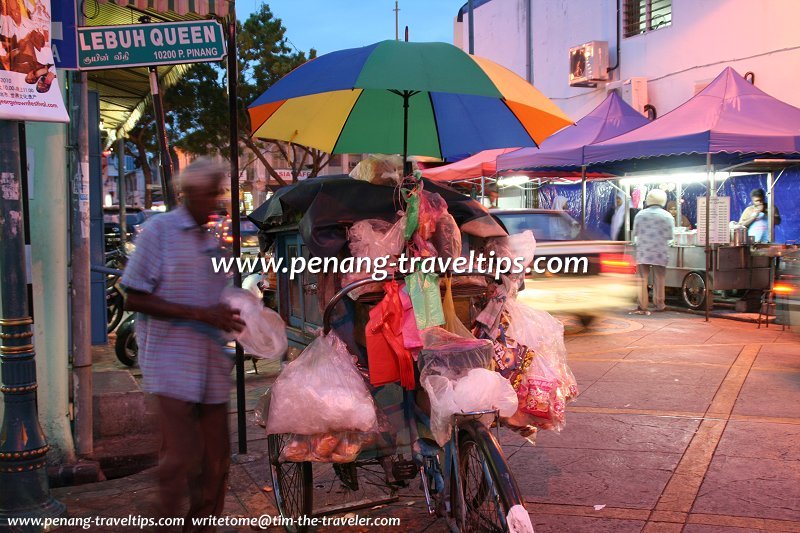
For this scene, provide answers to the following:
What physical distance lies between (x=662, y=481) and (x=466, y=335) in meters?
1.74

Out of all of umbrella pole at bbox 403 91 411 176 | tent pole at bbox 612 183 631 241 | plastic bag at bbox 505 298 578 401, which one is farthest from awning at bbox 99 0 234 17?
tent pole at bbox 612 183 631 241

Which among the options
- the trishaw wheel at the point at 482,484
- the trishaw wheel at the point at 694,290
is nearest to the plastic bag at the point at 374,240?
the trishaw wheel at the point at 482,484

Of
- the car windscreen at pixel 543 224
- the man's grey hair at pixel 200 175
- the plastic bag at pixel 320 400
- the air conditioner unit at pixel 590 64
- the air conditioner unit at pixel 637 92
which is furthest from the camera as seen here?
the air conditioner unit at pixel 590 64

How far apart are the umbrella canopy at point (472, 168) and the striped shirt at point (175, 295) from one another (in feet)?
42.5

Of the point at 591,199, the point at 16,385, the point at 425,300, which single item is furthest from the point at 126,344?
the point at 591,199

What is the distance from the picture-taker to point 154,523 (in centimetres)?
329

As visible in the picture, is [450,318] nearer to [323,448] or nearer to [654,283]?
[323,448]

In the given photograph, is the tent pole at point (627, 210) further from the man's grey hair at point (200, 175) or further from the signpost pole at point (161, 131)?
the man's grey hair at point (200, 175)

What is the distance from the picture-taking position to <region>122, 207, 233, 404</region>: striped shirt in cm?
327

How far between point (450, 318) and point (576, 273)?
6016 mm

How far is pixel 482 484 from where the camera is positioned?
3422 millimetres

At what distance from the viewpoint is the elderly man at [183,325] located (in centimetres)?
323

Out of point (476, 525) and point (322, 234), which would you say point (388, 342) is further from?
point (476, 525)

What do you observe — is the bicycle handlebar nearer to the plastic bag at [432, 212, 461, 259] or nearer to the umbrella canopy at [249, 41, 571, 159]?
the plastic bag at [432, 212, 461, 259]
